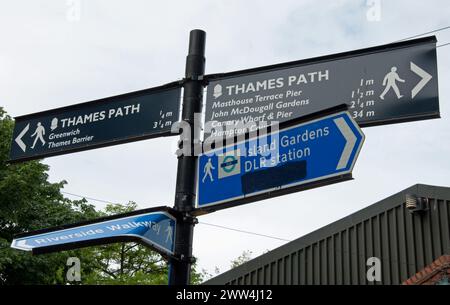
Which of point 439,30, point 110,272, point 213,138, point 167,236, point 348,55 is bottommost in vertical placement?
point 167,236

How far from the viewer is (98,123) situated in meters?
5.80

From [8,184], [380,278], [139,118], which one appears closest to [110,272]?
[8,184]

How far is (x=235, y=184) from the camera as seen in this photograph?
15.1 ft

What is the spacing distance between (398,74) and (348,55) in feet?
1.60

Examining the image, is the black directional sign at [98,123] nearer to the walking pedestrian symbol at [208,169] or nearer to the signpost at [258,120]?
the signpost at [258,120]

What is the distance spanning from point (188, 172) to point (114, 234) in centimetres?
78

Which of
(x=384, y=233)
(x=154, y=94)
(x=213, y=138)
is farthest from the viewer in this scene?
(x=384, y=233)

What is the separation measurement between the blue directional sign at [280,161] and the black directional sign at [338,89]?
406 millimetres

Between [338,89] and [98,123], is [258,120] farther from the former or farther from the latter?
[98,123]

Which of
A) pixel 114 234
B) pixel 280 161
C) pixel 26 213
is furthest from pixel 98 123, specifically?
pixel 26 213

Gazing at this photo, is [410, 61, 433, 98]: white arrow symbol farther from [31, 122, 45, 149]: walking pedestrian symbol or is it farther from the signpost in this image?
[31, 122, 45, 149]: walking pedestrian symbol

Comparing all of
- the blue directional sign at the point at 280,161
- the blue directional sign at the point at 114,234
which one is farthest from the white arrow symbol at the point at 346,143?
the blue directional sign at the point at 114,234

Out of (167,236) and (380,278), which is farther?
(380,278)
